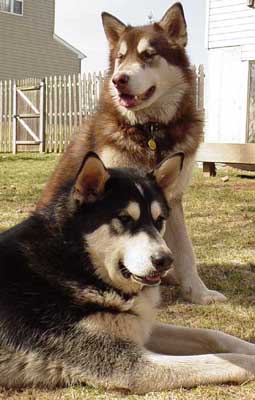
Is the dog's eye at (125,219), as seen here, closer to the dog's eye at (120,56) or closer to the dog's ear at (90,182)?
the dog's ear at (90,182)

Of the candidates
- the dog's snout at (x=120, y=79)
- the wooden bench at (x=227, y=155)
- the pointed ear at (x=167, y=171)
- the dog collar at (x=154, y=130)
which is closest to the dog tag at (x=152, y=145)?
the dog collar at (x=154, y=130)

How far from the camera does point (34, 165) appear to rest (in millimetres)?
13797

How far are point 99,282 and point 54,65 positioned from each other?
29307 mm

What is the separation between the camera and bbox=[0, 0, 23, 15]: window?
28609mm

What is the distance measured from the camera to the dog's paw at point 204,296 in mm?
4238

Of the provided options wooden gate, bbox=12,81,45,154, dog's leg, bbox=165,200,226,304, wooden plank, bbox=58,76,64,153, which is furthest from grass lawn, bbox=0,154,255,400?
wooden gate, bbox=12,81,45,154

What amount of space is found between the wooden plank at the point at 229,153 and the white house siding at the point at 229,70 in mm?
2418

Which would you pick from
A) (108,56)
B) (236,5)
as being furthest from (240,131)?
(108,56)

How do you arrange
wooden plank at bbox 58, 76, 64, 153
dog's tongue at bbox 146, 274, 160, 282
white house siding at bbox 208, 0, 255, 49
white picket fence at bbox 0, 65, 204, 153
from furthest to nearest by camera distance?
wooden plank at bbox 58, 76, 64, 153
white picket fence at bbox 0, 65, 204, 153
white house siding at bbox 208, 0, 255, 49
dog's tongue at bbox 146, 274, 160, 282

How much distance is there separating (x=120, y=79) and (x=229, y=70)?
10149 mm

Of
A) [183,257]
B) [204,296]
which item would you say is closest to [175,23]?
[183,257]

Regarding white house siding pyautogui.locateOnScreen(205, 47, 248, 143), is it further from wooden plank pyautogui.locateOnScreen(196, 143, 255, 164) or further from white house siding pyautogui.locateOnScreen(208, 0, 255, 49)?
wooden plank pyautogui.locateOnScreen(196, 143, 255, 164)

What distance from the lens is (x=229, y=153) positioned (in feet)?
35.8

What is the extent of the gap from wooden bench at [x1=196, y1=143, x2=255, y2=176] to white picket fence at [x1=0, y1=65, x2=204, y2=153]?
16.6 ft
